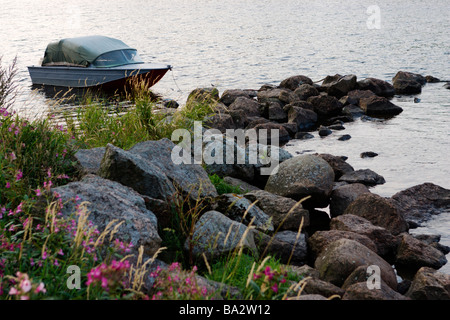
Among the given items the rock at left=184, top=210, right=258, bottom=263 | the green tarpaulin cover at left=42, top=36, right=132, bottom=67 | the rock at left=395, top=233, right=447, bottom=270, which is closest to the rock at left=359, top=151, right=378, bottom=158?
the rock at left=395, top=233, right=447, bottom=270

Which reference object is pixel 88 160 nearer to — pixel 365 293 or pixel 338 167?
pixel 365 293

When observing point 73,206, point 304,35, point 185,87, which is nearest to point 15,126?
point 73,206

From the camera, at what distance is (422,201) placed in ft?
33.1

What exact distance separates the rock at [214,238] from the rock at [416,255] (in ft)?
10.2

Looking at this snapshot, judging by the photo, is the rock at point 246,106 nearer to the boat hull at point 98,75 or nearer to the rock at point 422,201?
the boat hull at point 98,75

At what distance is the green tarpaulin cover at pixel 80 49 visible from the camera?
78.1ft

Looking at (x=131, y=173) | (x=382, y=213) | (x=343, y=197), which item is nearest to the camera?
(x=131, y=173)

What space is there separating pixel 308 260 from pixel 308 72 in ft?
70.7

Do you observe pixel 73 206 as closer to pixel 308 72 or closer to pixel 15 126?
pixel 15 126

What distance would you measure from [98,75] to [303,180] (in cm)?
1644

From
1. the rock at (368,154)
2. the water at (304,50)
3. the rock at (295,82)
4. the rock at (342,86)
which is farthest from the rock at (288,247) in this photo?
the rock at (295,82)

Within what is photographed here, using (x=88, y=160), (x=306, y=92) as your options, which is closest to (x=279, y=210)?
(x=88, y=160)

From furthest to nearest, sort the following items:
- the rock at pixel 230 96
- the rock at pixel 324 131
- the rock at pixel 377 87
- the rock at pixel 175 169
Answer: the rock at pixel 377 87 → the rock at pixel 230 96 → the rock at pixel 324 131 → the rock at pixel 175 169

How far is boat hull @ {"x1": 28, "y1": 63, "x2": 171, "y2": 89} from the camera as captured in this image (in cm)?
2309
